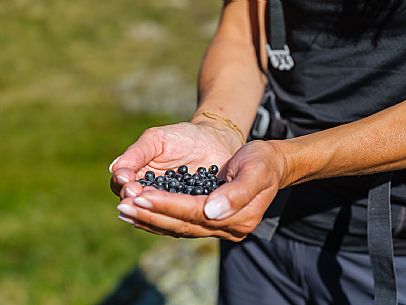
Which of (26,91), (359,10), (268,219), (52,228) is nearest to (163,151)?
(268,219)

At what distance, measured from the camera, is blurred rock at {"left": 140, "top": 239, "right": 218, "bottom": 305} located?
143 inches

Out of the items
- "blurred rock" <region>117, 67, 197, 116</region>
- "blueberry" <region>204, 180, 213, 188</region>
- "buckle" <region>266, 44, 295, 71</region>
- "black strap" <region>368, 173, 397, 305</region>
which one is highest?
"buckle" <region>266, 44, 295, 71</region>

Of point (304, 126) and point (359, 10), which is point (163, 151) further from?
point (359, 10)

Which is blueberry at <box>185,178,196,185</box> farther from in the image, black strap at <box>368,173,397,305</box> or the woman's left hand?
black strap at <box>368,173,397,305</box>

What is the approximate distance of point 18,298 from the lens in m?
4.59

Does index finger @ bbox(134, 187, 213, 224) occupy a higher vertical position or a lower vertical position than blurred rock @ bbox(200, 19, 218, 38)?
higher

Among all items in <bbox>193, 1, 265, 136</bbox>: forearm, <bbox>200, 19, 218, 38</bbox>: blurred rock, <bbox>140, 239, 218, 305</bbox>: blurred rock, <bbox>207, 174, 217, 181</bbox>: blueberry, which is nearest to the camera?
<bbox>207, 174, 217, 181</bbox>: blueberry

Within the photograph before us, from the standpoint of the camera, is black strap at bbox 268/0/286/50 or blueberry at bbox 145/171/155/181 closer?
blueberry at bbox 145/171/155/181

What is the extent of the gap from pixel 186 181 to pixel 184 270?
213 centimetres

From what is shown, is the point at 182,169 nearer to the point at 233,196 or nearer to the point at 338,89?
the point at 233,196

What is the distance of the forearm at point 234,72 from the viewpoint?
2.10 m

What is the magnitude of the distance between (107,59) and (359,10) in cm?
913

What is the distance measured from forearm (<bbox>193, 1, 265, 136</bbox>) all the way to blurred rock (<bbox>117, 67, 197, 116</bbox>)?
6.59 meters

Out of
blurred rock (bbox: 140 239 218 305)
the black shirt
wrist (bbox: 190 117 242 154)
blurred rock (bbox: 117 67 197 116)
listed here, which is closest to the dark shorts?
the black shirt
